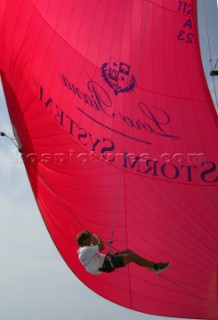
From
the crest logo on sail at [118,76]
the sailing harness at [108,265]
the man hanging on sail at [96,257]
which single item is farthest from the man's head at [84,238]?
the crest logo on sail at [118,76]

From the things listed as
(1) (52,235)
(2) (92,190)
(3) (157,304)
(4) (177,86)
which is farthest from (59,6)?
(3) (157,304)

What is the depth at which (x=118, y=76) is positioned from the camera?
20.3 feet

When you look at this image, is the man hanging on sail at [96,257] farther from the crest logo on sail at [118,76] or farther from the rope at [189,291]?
the crest logo on sail at [118,76]

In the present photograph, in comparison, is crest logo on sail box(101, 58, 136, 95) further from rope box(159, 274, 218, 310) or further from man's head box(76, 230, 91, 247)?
rope box(159, 274, 218, 310)

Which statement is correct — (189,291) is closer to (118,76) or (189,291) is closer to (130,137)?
(130,137)

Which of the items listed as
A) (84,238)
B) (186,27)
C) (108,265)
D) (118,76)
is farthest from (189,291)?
(186,27)

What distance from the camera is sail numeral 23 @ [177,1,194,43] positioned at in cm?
639

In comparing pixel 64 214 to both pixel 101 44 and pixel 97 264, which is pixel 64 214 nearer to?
pixel 97 264

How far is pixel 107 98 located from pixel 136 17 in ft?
3.92

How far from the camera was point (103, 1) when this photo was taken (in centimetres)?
618

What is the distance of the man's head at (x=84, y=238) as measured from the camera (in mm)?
4645

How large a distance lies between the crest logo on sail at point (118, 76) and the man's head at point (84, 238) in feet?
7.47

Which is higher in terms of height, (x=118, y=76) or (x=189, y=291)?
(x=118, y=76)

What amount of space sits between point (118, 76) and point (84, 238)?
2.51m
